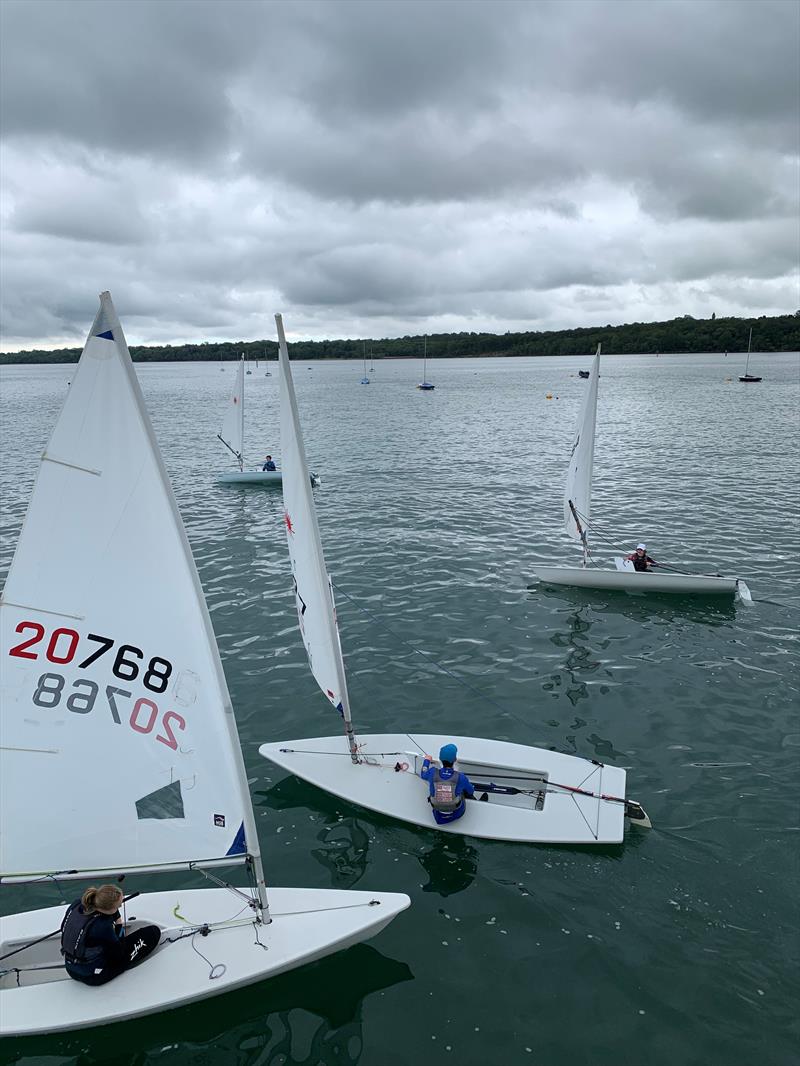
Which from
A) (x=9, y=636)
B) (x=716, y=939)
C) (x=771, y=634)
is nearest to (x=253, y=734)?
(x=9, y=636)

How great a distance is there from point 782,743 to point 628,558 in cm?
1010

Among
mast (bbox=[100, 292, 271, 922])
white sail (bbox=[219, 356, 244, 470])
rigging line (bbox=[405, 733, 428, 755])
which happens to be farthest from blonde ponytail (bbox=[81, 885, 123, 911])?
white sail (bbox=[219, 356, 244, 470])

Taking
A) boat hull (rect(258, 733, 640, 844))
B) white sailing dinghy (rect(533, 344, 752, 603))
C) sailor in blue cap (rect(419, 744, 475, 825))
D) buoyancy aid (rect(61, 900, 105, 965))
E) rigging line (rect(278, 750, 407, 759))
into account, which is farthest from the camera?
white sailing dinghy (rect(533, 344, 752, 603))

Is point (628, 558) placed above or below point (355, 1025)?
above

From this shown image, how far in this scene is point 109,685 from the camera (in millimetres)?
7520

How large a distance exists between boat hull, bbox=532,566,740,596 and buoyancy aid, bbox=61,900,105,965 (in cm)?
1758

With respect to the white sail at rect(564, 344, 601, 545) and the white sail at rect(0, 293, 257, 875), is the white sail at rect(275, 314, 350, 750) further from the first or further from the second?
the white sail at rect(564, 344, 601, 545)

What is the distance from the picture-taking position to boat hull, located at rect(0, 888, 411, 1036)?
7.58 m

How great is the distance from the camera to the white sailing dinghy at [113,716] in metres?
6.93

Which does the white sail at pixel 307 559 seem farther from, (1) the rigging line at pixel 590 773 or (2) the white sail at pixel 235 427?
(2) the white sail at pixel 235 427

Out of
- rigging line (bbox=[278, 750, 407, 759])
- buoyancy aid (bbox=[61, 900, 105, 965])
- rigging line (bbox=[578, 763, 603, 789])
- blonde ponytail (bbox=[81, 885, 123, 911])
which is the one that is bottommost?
rigging line (bbox=[578, 763, 603, 789])

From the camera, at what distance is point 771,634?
61.6 feet

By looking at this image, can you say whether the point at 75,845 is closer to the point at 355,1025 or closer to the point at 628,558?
the point at 355,1025

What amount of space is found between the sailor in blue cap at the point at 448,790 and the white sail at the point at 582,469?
13574 millimetres
